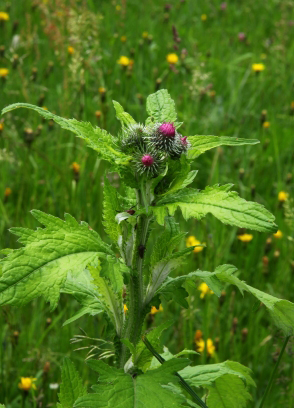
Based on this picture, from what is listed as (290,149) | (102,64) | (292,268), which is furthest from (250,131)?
(292,268)

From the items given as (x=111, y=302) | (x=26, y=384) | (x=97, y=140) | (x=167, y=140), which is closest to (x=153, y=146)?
(x=167, y=140)

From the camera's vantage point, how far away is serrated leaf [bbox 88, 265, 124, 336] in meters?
1.46

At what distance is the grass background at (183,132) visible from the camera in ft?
8.20

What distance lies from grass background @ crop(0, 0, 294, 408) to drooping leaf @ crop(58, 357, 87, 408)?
1.34ft

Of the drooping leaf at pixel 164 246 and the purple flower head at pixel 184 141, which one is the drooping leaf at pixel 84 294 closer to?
the drooping leaf at pixel 164 246

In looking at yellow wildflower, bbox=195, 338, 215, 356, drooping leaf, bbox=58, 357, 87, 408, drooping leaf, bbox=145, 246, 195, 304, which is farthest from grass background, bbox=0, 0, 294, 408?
drooping leaf, bbox=58, 357, 87, 408

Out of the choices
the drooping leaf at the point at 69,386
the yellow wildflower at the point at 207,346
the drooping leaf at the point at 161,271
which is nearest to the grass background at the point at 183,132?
the yellow wildflower at the point at 207,346

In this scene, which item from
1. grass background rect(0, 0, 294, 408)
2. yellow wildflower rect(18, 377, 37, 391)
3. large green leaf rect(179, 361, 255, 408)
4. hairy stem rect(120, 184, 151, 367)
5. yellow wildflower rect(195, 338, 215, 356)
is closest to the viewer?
hairy stem rect(120, 184, 151, 367)

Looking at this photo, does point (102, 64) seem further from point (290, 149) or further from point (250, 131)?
point (290, 149)

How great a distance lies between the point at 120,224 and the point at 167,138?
26 centimetres

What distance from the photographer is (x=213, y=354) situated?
238cm

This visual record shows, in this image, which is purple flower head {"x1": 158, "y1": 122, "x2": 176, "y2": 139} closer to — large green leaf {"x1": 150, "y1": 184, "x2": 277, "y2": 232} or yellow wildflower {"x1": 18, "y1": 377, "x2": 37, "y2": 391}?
large green leaf {"x1": 150, "y1": 184, "x2": 277, "y2": 232}

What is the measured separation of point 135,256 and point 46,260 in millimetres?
275

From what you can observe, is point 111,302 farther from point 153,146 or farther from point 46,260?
point 153,146
